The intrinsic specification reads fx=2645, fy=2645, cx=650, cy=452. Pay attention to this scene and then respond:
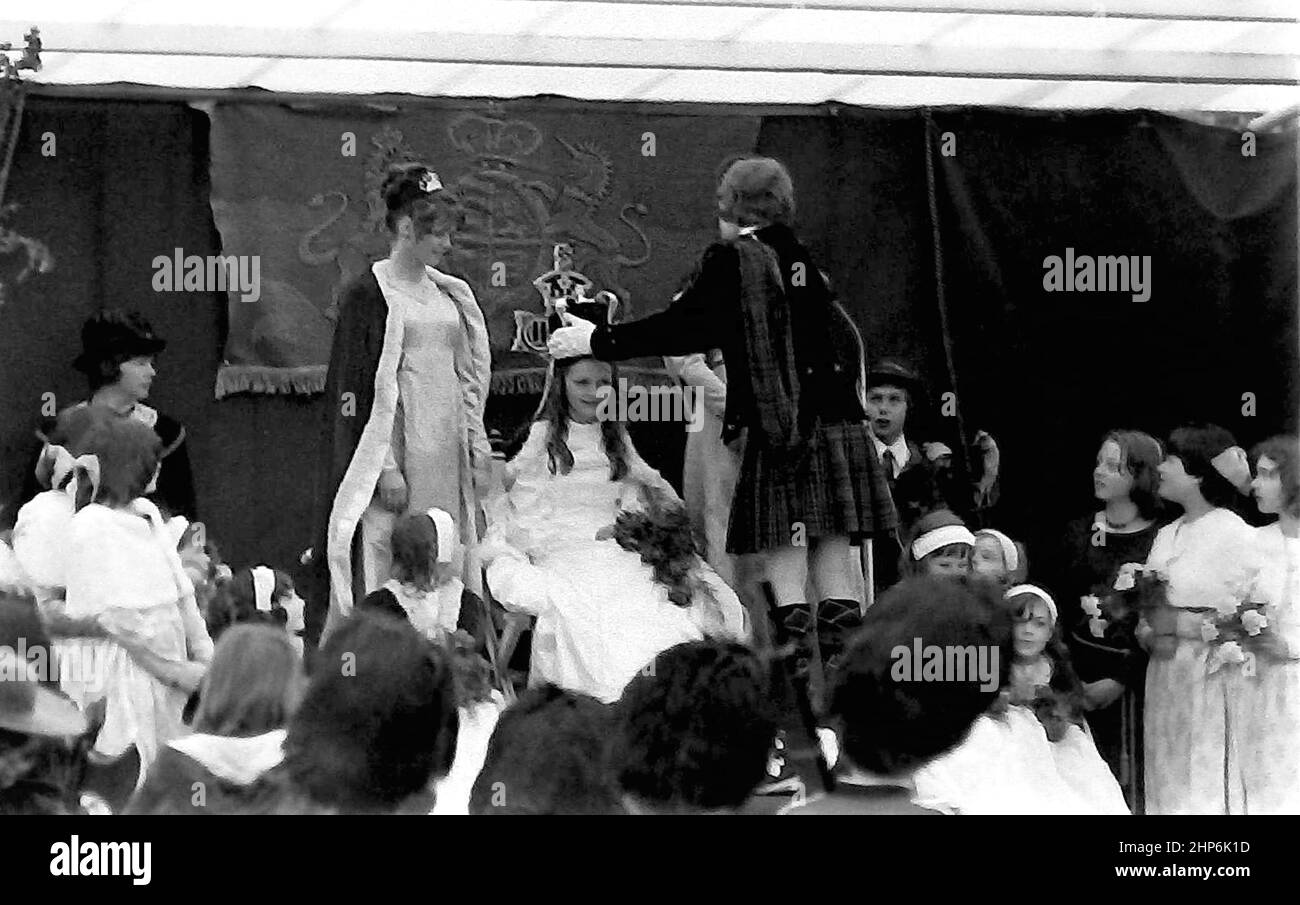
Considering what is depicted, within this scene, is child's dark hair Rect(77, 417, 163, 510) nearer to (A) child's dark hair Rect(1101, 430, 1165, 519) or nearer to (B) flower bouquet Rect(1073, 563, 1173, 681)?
(B) flower bouquet Rect(1073, 563, 1173, 681)

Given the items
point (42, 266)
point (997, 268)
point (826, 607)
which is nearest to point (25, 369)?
point (42, 266)

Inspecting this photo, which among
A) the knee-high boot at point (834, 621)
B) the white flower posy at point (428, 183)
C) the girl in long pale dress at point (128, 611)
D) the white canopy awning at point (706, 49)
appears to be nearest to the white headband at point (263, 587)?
the girl in long pale dress at point (128, 611)

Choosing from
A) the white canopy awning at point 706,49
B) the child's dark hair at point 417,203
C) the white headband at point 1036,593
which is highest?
the white canopy awning at point 706,49

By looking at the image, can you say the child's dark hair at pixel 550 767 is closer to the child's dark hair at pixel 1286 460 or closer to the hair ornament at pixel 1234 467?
the hair ornament at pixel 1234 467

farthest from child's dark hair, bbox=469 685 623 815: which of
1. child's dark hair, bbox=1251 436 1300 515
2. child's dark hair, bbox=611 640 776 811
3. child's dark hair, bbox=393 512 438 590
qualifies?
child's dark hair, bbox=1251 436 1300 515

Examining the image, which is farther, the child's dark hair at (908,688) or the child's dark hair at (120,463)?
the child's dark hair at (120,463)

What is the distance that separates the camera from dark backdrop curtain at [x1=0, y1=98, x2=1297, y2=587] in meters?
9.13

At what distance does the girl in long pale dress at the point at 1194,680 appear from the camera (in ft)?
30.4

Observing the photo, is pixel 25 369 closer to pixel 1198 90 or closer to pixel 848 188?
pixel 848 188

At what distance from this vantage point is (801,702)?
897cm

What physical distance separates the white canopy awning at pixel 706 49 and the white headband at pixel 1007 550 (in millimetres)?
1599

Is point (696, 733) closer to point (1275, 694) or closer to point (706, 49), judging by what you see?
point (1275, 694)
